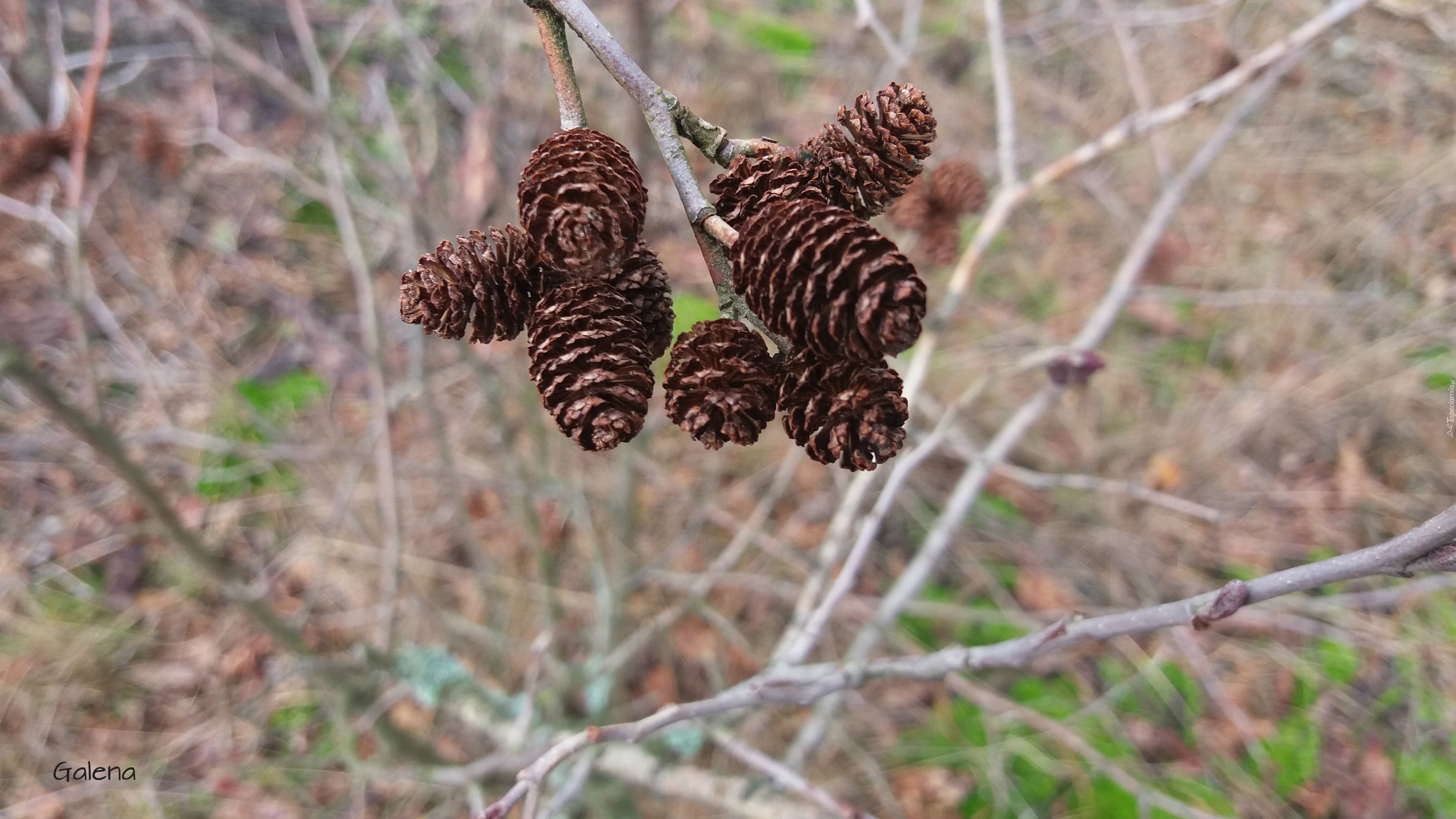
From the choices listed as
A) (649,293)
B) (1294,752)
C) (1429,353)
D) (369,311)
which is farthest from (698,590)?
(1429,353)

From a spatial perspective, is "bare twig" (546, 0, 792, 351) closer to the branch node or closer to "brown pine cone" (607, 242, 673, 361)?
"brown pine cone" (607, 242, 673, 361)

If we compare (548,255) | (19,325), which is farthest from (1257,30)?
(19,325)

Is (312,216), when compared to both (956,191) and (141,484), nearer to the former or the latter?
(141,484)

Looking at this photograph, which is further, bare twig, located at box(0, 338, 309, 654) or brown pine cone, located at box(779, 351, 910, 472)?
bare twig, located at box(0, 338, 309, 654)

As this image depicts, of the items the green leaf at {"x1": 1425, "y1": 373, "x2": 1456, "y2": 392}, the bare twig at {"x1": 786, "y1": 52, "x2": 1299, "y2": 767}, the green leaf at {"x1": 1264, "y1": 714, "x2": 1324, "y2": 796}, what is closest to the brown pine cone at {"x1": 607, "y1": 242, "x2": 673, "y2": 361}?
the bare twig at {"x1": 786, "y1": 52, "x2": 1299, "y2": 767}

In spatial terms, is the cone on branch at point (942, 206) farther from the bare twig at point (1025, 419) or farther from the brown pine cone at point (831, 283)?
the brown pine cone at point (831, 283)

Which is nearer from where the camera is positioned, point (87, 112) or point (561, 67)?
point (561, 67)

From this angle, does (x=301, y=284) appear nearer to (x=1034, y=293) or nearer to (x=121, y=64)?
(x=121, y=64)
